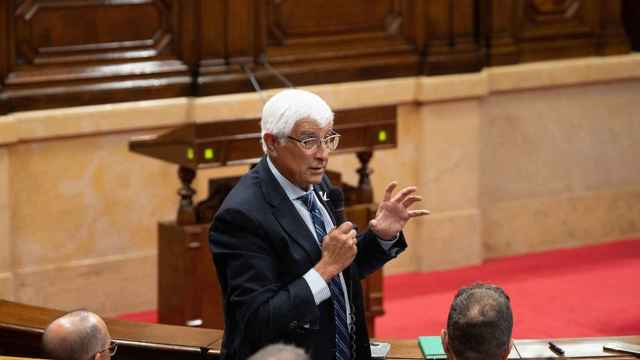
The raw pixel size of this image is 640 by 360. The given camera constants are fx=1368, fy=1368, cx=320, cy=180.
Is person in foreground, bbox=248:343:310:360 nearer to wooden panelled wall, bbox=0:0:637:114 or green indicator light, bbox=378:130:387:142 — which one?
green indicator light, bbox=378:130:387:142

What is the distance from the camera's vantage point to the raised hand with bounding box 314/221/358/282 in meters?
3.56

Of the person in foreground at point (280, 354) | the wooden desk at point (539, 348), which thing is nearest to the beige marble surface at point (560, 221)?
the wooden desk at point (539, 348)

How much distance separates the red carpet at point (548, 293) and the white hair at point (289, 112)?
3.66 metres

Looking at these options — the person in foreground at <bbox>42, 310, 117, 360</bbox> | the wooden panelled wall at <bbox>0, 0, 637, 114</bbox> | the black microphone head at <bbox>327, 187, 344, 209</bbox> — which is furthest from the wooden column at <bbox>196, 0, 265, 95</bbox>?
the person in foreground at <bbox>42, 310, 117, 360</bbox>

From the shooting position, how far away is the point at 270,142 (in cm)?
372

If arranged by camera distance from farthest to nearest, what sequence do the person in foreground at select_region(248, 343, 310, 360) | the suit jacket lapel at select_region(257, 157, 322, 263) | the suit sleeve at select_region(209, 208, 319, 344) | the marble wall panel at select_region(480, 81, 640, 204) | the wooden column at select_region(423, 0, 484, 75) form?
the marble wall panel at select_region(480, 81, 640, 204)
the wooden column at select_region(423, 0, 484, 75)
the suit jacket lapel at select_region(257, 157, 322, 263)
the suit sleeve at select_region(209, 208, 319, 344)
the person in foreground at select_region(248, 343, 310, 360)

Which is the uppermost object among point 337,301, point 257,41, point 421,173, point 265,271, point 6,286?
point 257,41

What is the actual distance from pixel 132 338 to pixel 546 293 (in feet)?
12.6

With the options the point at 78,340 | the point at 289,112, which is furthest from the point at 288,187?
the point at 78,340

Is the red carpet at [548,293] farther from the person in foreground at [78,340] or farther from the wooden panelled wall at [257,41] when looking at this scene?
the person in foreground at [78,340]

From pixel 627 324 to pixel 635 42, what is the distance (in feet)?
9.03

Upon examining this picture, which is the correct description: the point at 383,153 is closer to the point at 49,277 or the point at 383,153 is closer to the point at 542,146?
the point at 542,146

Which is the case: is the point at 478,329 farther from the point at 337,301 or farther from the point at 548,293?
the point at 548,293

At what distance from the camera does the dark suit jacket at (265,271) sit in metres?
3.55
